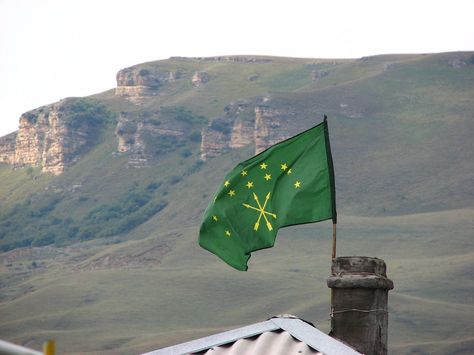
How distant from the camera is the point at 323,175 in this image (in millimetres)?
17938

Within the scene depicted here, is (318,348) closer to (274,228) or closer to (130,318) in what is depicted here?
(274,228)

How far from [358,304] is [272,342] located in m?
1.58

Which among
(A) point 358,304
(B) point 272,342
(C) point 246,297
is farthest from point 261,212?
(C) point 246,297

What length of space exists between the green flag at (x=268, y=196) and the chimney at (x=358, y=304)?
139 centimetres

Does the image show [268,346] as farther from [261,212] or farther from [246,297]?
[246,297]

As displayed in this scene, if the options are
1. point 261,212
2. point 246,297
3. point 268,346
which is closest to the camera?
point 268,346

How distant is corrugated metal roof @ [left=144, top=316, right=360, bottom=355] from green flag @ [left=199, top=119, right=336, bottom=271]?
2083mm

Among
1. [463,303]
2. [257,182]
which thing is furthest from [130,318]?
[257,182]

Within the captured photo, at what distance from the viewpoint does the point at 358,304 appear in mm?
16562

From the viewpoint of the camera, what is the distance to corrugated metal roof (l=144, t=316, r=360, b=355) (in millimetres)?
15070

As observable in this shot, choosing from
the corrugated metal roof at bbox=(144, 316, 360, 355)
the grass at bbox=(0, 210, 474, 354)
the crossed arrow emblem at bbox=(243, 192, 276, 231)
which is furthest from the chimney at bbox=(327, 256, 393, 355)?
the grass at bbox=(0, 210, 474, 354)

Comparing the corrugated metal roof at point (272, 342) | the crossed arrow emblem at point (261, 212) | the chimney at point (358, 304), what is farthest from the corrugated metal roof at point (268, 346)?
the crossed arrow emblem at point (261, 212)

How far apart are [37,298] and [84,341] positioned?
83.8 feet

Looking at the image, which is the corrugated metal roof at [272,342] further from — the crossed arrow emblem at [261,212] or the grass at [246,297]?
the grass at [246,297]
